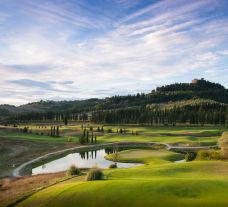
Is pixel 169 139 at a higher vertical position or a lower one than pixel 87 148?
higher

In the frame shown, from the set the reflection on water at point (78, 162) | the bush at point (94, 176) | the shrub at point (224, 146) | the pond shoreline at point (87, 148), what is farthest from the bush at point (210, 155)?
the pond shoreline at point (87, 148)

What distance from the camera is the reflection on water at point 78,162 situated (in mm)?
65750

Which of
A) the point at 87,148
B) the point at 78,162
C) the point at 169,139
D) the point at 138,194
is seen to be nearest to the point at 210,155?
the point at 78,162

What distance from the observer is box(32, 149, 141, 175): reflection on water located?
65.8 meters

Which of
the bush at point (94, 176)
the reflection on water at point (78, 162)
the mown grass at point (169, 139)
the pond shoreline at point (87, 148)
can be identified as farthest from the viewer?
the mown grass at point (169, 139)

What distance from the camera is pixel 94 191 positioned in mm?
25266

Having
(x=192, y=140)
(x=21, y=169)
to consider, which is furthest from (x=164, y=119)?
(x=21, y=169)


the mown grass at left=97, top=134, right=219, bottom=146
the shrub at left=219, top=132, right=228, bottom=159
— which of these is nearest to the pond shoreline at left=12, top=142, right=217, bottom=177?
the mown grass at left=97, top=134, right=219, bottom=146

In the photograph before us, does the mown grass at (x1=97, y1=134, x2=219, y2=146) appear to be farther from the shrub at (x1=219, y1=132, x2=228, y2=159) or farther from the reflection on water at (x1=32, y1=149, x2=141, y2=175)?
the shrub at (x1=219, y1=132, x2=228, y2=159)

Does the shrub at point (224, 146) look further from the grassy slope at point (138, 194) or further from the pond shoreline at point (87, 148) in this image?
the pond shoreline at point (87, 148)

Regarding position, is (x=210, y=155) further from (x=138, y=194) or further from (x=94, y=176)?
(x=138, y=194)

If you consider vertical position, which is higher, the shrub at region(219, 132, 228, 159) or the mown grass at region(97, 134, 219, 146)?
the shrub at region(219, 132, 228, 159)

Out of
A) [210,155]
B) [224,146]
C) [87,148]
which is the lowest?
[87,148]

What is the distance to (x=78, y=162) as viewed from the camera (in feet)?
248
